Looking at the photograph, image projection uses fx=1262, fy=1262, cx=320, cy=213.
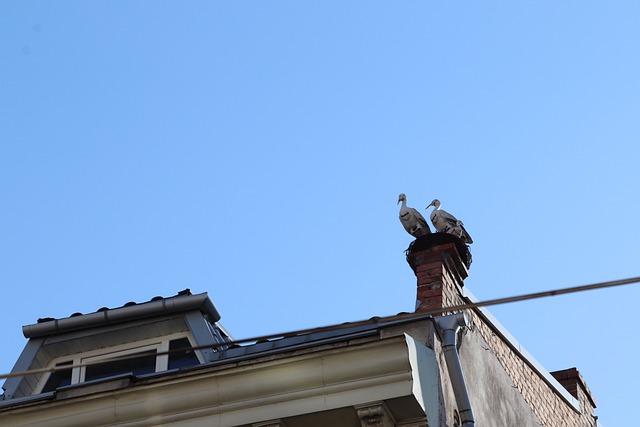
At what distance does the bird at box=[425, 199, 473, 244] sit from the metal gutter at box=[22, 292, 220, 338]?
8.67ft

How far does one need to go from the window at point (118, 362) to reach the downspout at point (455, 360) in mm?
2497

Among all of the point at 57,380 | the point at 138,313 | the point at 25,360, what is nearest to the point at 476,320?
the point at 138,313

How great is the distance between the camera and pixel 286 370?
34.0 ft

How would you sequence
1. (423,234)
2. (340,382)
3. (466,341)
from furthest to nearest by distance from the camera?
→ (423,234), (466,341), (340,382)

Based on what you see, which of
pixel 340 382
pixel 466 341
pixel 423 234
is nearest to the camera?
pixel 340 382

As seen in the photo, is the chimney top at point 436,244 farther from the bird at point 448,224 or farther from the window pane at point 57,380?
the window pane at point 57,380

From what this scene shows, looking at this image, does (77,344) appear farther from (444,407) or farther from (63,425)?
(444,407)

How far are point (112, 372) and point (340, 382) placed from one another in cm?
319

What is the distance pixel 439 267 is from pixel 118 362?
332 centimetres

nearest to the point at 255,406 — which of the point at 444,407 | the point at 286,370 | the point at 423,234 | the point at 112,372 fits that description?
the point at 286,370

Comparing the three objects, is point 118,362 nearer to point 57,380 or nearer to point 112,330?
point 112,330

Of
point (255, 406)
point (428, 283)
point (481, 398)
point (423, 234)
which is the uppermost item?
point (423, 234)

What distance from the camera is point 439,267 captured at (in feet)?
40.9

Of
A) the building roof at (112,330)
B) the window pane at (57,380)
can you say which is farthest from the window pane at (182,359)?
the window pane at (57,380)
